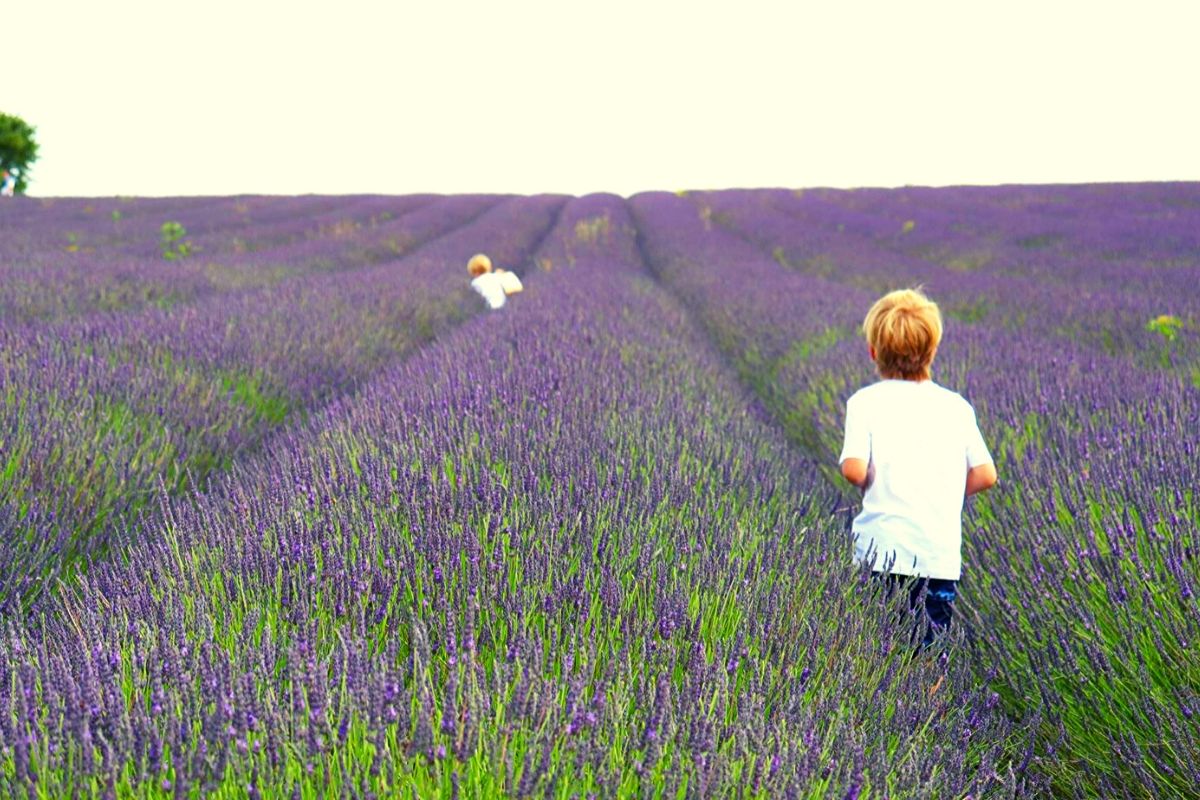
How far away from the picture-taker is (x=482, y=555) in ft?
5.65

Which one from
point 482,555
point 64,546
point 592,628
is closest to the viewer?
point 592,628

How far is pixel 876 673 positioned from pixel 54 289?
7.35 meters

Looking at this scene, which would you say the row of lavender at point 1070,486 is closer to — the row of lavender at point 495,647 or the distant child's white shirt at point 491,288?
the row of lavender at point 495,647

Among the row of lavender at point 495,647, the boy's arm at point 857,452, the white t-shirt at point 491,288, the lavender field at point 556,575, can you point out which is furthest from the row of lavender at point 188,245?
the boy's arm at point 857,452

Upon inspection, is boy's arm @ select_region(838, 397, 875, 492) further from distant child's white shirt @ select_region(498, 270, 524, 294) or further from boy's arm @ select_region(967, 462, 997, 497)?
distant child's white shirt @ select_region(498, 270, 524, 294)

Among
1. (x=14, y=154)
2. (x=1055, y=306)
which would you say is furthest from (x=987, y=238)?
(x=14, y=154)

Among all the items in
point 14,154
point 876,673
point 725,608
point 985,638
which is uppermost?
point 14,154

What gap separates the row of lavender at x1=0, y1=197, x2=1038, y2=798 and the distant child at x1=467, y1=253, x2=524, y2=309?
191 inches

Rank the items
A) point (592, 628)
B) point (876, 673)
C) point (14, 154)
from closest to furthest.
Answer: point (592, 628), point (876, 673), point (14, 154)

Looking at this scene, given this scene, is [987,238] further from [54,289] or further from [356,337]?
[54,289]

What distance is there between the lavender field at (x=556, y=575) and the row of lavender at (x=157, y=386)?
2 cm

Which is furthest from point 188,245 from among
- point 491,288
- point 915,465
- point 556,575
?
point 556,575

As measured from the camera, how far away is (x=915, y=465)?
2355 mm

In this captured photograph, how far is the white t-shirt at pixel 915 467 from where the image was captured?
7.63 feet
